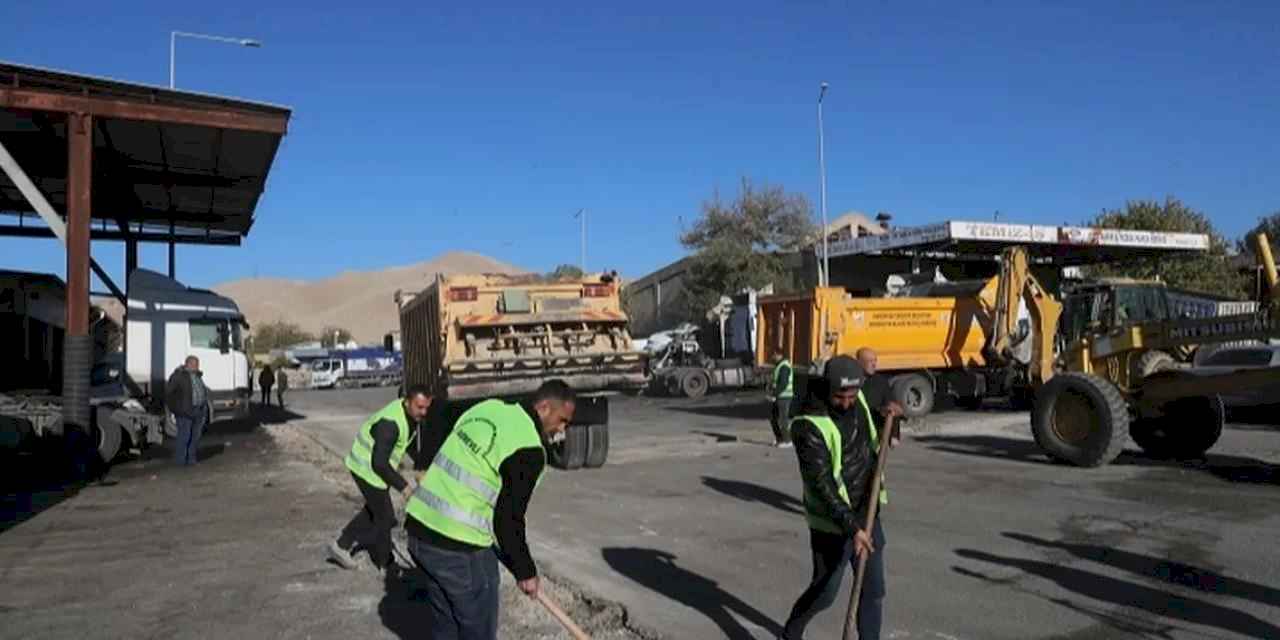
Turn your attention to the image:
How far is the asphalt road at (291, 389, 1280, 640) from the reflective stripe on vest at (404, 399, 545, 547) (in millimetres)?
2302

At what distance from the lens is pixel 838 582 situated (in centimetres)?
514

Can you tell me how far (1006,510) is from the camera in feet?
32.7

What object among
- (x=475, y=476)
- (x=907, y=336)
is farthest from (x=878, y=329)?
(x=475, y=476)

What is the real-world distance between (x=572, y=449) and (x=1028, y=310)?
861 cm

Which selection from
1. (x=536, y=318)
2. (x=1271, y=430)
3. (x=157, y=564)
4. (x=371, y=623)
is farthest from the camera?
(x=1271, y=430)

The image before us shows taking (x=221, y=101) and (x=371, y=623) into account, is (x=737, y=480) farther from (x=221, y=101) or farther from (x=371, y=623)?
(x=221, y=101)

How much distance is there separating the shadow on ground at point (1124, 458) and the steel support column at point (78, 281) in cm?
1273

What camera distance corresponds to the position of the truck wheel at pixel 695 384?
32.8 metres

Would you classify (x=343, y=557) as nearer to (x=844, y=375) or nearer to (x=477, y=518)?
(x=477, y=518)

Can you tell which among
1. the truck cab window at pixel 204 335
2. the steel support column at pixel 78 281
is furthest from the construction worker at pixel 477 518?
the truck cab window at pixel 204 335

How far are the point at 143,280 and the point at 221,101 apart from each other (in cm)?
522

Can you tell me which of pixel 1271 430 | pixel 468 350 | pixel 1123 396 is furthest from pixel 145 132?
pixel 1271 430

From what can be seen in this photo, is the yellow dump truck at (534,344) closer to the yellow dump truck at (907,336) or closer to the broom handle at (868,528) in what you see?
the yellow dump truck at (907,336)

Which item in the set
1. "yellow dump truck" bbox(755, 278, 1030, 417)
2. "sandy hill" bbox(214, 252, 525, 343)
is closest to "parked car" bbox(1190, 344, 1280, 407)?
"yellow dump truck" bbox(755, 278, 1030, 417)
